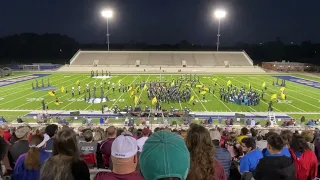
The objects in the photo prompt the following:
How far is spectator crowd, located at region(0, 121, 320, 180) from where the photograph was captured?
175 cm

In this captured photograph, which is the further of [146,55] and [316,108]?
[146,55]

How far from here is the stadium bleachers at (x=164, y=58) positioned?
55.8 metres

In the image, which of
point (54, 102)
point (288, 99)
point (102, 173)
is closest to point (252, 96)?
point (288, 99)

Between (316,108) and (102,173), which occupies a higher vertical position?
(102,173)

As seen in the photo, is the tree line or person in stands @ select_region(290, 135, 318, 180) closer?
person in stands @ select_region(290, 135, 318, 180)

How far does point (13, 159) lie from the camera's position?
14.7 feet

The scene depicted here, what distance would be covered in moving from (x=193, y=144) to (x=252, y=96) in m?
21.1

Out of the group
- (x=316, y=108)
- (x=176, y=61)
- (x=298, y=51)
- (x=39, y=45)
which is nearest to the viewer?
(x=316, y=108)

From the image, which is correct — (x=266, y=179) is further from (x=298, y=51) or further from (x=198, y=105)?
(x=298, y=51)

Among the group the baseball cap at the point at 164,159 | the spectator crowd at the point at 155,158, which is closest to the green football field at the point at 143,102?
the spectator crowd at the point at 155,158

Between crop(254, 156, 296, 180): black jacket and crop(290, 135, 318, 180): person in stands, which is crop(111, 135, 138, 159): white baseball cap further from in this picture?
crop(290, 135, 318, 180): person in stands

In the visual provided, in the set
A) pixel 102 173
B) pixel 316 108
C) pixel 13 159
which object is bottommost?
pixel 316 108

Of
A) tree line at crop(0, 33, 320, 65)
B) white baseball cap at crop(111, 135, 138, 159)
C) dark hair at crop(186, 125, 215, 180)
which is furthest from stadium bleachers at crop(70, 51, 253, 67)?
white baseball cap at crop(111, 135, 138, 159)

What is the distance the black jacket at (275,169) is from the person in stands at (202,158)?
98cm
